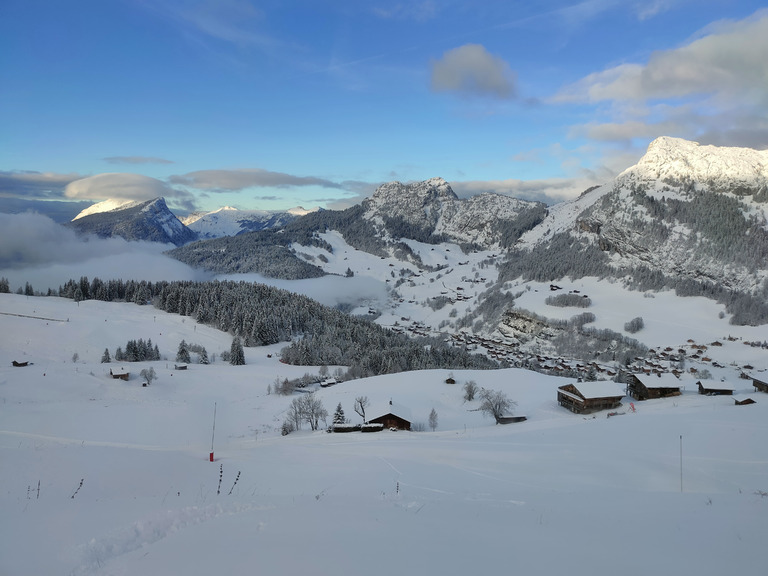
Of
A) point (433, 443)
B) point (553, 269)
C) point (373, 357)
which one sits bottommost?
point (373, 357)

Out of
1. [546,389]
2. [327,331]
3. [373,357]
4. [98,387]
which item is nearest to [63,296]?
[327,331]

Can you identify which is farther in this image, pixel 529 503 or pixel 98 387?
pixel 98 387

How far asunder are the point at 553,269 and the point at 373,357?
4446 inches

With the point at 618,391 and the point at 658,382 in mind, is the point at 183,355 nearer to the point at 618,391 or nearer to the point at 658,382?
the point at 618,391

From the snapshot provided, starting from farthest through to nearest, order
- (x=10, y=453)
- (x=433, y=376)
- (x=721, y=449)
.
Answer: (x=433, y=376), (x=721, y=449), (x=10, y=453)

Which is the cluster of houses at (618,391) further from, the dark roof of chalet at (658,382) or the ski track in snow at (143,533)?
the ski track in snow at (143,533)

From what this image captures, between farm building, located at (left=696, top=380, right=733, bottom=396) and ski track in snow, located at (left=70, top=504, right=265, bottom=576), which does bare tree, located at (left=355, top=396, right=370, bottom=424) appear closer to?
ski track in snow, located at (left=70, top=504, right=265, bottom=576)

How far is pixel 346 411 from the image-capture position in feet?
159

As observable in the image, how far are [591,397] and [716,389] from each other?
17268 millimetres

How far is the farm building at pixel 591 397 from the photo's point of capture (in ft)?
157

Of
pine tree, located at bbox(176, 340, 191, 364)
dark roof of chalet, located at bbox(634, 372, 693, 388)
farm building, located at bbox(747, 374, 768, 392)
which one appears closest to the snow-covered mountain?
farm building, located at bbox(747, 374, 768, 392)

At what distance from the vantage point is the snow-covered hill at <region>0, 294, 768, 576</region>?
8.38 metres

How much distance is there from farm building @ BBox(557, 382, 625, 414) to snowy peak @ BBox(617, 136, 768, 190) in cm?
16368

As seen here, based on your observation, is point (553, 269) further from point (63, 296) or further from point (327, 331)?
point (63, 296)
